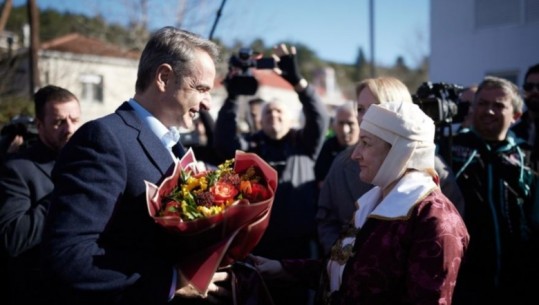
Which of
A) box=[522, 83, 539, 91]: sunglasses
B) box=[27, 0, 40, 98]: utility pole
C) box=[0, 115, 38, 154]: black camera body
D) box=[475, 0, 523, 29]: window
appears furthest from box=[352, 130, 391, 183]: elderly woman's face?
box=[27, 0, 40, 98]: utility pole

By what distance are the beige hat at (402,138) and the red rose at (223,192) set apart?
25.9 inches

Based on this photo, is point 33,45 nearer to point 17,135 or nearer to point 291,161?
point 17,135

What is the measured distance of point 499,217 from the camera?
3.28 metres

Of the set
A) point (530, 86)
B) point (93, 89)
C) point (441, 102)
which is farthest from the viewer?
point (93, 89)

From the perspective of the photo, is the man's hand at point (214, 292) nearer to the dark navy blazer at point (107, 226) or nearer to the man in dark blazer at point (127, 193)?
the man in dark blazer at point (127, 193)

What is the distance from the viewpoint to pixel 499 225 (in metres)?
3.28

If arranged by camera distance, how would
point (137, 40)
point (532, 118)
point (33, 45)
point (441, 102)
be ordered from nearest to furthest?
point (441, 102)
point (532, 118)
point (33, 45)
point (137, 40)

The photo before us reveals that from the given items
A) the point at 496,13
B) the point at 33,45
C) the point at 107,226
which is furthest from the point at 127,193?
the point at 33,45

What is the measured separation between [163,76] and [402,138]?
0.99 metres

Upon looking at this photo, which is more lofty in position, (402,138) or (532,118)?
(402,138)

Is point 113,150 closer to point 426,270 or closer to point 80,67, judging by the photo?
point 426,270

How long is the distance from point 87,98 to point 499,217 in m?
26.2

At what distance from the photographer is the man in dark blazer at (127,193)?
1611mm

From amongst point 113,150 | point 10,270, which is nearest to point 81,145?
point 113,150
